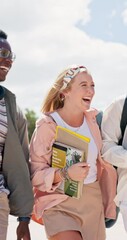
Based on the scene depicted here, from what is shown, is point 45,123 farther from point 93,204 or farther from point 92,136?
point 93,204

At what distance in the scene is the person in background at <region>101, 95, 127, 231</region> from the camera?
4.64 meters

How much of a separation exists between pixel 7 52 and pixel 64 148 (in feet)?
2.88

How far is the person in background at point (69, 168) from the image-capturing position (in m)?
4.59

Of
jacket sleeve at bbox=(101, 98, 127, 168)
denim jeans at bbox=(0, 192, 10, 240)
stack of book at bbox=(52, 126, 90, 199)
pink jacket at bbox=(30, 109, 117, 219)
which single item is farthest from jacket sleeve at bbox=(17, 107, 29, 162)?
jacket sleeve at bbox=(101, 98, 127, 168)

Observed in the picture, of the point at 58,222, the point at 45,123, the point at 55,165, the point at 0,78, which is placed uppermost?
the point at 0,78

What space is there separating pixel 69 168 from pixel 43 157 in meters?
0.24

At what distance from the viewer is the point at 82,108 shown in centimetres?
483

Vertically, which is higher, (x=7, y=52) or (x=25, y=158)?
(x=7, y=52)

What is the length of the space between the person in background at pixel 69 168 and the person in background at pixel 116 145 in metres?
0.14

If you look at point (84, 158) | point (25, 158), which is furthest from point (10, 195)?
point (84, 158)

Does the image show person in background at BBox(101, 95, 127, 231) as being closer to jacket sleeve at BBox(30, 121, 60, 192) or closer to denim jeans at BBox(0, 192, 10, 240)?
jacket sleeve at BBox(30, 121, 60, 192)

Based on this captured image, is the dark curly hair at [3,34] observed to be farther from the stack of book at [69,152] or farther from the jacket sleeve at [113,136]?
the jacket sleeve at [113,136]

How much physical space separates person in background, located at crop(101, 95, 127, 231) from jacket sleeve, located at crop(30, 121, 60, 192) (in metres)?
0.44

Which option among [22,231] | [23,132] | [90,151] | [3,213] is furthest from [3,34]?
[22,231]
